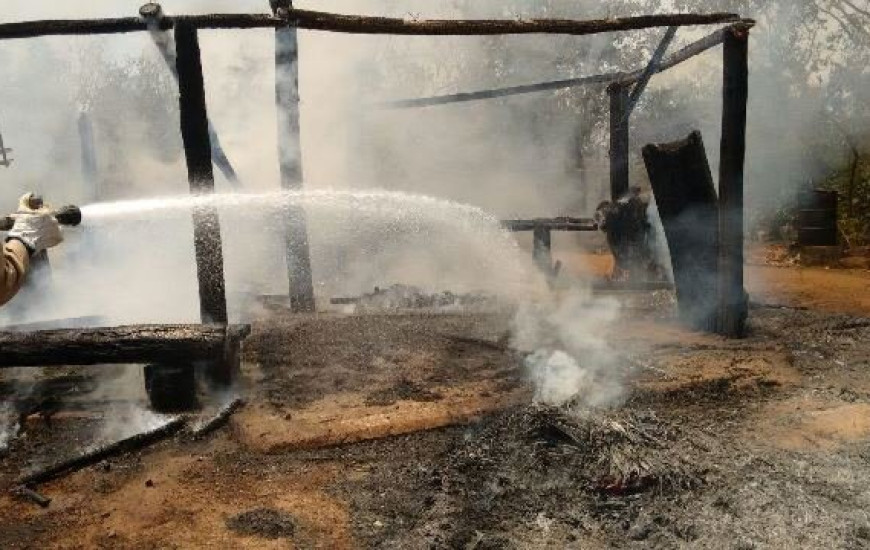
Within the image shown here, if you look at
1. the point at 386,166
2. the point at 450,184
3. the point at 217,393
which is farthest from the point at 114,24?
the point at 450,184

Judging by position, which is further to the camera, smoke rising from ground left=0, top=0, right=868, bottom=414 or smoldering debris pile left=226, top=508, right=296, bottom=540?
smoke rising from ground left=0, top=0, right=868, bottom=414

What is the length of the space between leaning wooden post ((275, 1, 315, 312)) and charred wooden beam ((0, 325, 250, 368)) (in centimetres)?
274

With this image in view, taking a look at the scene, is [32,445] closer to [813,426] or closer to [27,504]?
[27,504]

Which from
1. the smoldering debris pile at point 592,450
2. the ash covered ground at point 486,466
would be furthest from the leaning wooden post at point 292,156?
the smoldering debris pile at point 592,450

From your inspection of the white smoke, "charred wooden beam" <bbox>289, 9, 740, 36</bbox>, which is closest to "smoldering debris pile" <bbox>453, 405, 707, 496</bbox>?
the white smoke

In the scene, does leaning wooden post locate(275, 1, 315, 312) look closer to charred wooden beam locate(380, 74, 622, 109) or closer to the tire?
the tire

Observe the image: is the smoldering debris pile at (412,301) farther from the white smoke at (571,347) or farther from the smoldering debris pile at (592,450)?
the smoldering debris pile at (592,450)

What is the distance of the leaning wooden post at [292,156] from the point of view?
7.29 meters

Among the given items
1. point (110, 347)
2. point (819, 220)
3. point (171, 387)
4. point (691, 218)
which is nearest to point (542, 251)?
point (691, 218)

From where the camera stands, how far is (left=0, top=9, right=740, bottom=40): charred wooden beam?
5.29 meters

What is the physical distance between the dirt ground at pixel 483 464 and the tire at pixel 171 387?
18.4 inches

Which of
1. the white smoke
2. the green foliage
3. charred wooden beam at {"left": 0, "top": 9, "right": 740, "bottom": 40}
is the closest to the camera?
the white smoke

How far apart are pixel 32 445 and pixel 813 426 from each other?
5.66 meters

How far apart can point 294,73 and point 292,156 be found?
0.94 meters
